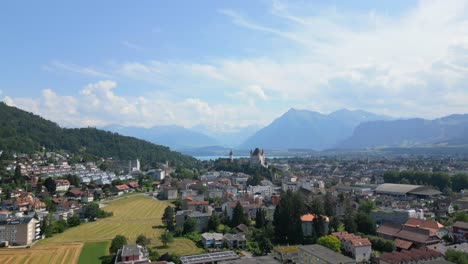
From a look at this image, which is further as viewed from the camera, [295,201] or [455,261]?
[295,201]

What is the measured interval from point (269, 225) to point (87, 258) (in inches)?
435

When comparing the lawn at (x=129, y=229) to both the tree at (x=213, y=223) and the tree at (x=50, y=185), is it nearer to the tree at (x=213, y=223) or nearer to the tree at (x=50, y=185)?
the tree at (x=213, y=223)

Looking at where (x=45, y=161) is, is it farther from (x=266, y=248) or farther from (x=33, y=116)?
(x=266, y=248)

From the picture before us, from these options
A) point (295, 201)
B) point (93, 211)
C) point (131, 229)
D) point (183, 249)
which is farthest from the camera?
point (93, 211)

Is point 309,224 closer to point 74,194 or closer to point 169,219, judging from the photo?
point 169,219

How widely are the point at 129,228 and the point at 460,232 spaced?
2241 cm

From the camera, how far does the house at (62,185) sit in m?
41.3

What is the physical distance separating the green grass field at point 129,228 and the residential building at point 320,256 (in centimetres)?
612

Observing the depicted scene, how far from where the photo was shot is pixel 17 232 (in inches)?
953

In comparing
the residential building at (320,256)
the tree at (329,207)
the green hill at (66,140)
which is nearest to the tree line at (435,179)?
the tree at (329,207)

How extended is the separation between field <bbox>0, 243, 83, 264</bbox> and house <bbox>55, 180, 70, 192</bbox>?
62.7 feet

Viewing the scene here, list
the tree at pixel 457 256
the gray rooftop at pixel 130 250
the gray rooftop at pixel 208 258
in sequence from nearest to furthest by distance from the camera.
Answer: the tree at pixel 457 256, the gray rooftop at pixel 130 250, the gray rooftop at pixel 208 258

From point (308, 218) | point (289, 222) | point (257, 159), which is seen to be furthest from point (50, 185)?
point (257, 159)

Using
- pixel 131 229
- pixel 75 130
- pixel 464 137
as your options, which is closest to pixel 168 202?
pixel 131 229
